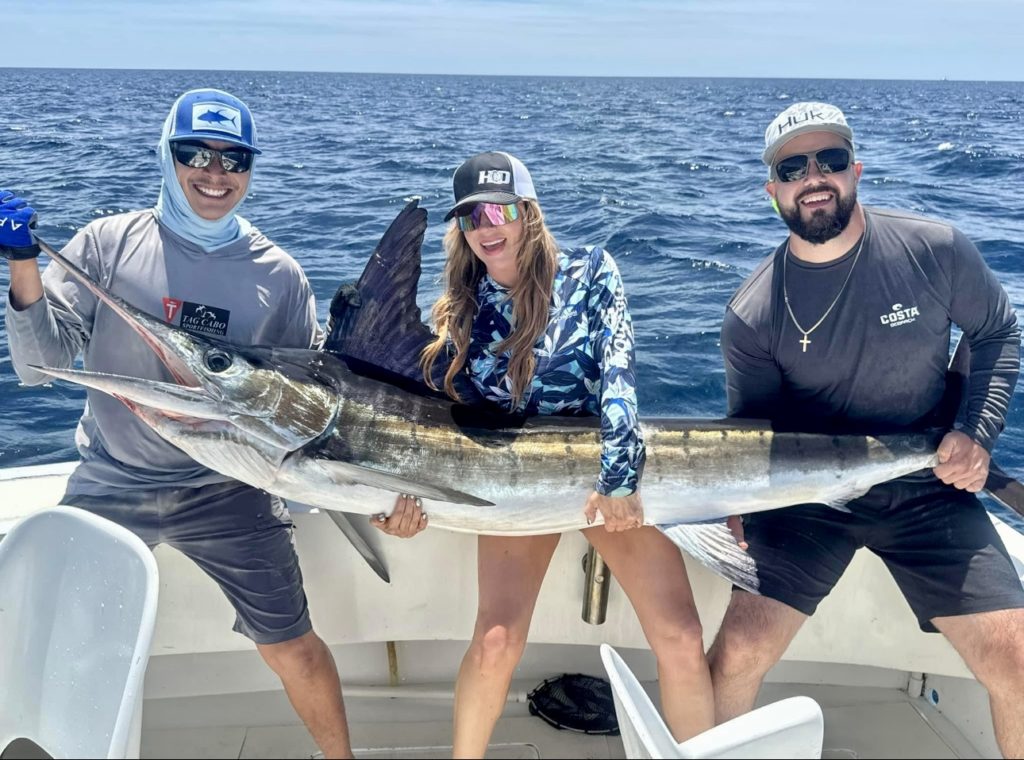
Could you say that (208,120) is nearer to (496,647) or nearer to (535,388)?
(535,388)

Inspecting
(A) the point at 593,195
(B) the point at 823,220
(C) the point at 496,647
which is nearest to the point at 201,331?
(C) the point at 496,647

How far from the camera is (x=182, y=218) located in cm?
239

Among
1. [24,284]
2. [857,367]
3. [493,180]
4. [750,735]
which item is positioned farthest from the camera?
[857,367]

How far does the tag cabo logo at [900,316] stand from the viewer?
2443 mm

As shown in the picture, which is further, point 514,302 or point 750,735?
point 514,302

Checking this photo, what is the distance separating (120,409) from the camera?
2340mm

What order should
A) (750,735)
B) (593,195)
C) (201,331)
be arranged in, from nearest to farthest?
(750,735) → (201,331) → (593,195)

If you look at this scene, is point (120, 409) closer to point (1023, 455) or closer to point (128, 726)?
point (128, 726)

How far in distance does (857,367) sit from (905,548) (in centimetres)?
49

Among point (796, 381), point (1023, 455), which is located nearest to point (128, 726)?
point (796, 381)

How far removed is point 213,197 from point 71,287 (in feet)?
1.37

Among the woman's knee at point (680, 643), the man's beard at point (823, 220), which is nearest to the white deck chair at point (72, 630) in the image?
the woman's knee at point (680, 643)

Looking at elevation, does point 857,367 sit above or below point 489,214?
below

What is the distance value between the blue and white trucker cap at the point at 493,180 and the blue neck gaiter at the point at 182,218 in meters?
0.61
